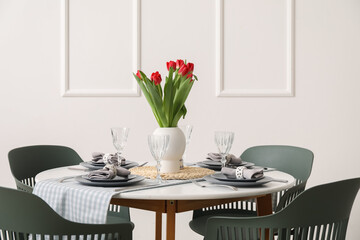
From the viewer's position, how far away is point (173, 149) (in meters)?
2.07

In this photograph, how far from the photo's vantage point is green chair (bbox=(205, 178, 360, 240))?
1476 millimetres

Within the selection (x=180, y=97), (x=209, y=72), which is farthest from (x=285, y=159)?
(x=209, y=72)

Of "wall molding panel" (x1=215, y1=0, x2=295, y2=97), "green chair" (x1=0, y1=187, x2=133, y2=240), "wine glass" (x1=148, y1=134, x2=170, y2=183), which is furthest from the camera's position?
"wall molding panel" (x1=215, y1=0, x2=295, y2=97)

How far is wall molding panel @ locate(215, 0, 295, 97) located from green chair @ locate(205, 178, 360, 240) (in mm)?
2105

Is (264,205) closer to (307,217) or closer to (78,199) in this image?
(307,217)

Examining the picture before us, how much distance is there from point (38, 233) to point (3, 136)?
2.52 meters

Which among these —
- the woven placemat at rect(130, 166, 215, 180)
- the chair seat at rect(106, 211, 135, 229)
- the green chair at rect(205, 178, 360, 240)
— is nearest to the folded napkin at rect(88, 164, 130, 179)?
the woven placemat at rect(130, 166, 215, 180)

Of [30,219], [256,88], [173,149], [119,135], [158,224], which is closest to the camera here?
[30,219]

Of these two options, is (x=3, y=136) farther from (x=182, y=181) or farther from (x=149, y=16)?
(x=182, y=181)

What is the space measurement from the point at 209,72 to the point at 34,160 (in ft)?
5.06

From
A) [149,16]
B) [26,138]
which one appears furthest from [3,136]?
[149,16]

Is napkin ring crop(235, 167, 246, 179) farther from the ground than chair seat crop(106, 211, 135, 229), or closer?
farther from the ground

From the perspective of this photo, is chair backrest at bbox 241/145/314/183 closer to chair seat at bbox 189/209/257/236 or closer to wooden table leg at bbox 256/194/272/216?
chair seat at bbox 189/209/257/236

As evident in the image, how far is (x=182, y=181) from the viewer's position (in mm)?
1955
